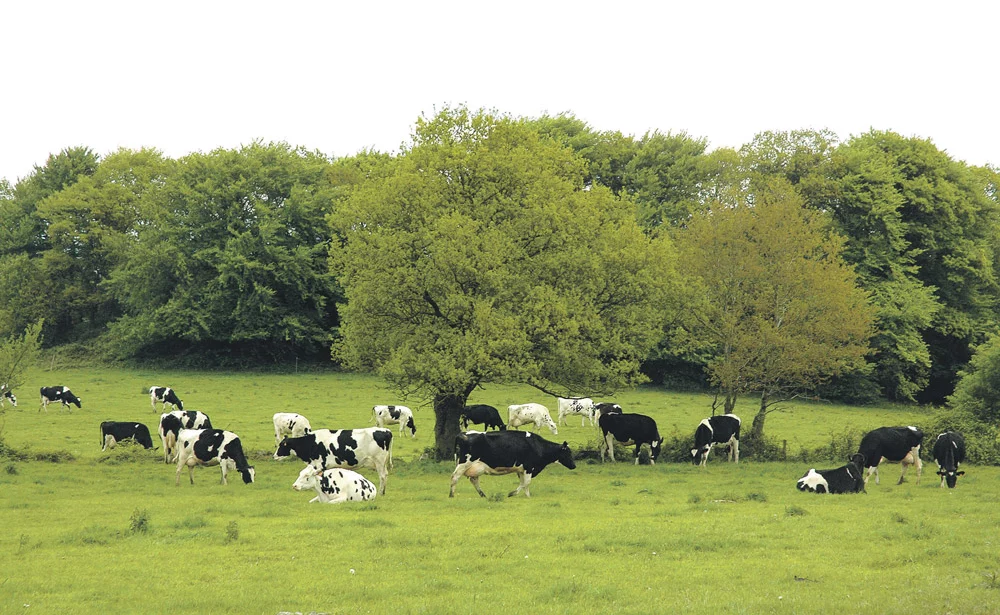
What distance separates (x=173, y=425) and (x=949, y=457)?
2392 centimetres

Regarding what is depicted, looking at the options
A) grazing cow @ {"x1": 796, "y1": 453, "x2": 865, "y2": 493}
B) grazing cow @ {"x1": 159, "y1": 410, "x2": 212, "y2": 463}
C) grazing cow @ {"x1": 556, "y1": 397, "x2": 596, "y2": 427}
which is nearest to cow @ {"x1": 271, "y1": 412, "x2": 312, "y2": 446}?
grazing cow @ {"x1": 159, "y1": 410, "x2": 212, "y2": 463}

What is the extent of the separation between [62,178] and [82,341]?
13.9 meters

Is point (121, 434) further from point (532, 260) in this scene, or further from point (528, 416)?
point (528, 416)

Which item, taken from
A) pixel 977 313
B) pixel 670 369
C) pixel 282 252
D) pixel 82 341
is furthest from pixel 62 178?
pixel 977 313

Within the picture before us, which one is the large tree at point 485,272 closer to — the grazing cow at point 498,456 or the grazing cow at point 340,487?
the grazing cow at point 498,456

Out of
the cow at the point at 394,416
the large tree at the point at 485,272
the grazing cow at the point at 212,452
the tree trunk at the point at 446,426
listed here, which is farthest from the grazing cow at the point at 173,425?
the cow at the point at 394,416

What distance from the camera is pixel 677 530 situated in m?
16.5

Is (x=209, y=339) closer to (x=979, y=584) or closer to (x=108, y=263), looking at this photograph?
(x=108, y=263)

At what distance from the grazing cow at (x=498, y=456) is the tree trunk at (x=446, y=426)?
21.0 feet

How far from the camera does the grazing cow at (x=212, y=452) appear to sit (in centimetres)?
2356

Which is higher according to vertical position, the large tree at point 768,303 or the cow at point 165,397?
the large tree at point 768,303

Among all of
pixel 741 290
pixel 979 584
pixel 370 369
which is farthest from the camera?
pixel 741 290

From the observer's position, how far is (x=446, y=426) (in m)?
28.7

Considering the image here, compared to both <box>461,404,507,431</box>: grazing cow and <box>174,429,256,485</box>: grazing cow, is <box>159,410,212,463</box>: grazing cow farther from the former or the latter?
<box>461,404,507,431</box>: grazing cow
